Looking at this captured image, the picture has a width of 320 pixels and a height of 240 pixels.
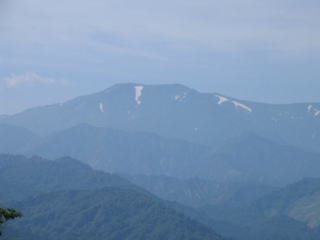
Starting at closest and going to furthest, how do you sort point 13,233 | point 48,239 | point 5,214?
point 5,214, point 13,233, point 48,239

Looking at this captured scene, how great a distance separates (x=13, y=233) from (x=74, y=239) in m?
26.2

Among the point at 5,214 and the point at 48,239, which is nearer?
the point at 5,214

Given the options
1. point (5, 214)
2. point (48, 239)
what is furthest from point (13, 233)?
point (5, 214)

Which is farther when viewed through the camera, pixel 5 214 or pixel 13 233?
pixel 13 233

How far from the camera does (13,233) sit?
178 meters

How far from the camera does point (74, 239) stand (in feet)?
655

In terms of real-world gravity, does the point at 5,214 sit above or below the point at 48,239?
above

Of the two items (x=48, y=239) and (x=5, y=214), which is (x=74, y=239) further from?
(x=5, y=214)

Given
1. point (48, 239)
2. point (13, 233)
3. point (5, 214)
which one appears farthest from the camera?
point (48, 239)

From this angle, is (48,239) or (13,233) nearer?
(13,233)

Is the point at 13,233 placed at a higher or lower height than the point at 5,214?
lower

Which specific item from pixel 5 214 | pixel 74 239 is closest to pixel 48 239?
pixel 74 239

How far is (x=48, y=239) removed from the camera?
193000 millimetres

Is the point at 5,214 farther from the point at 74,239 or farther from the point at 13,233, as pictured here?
the point at 74,239
